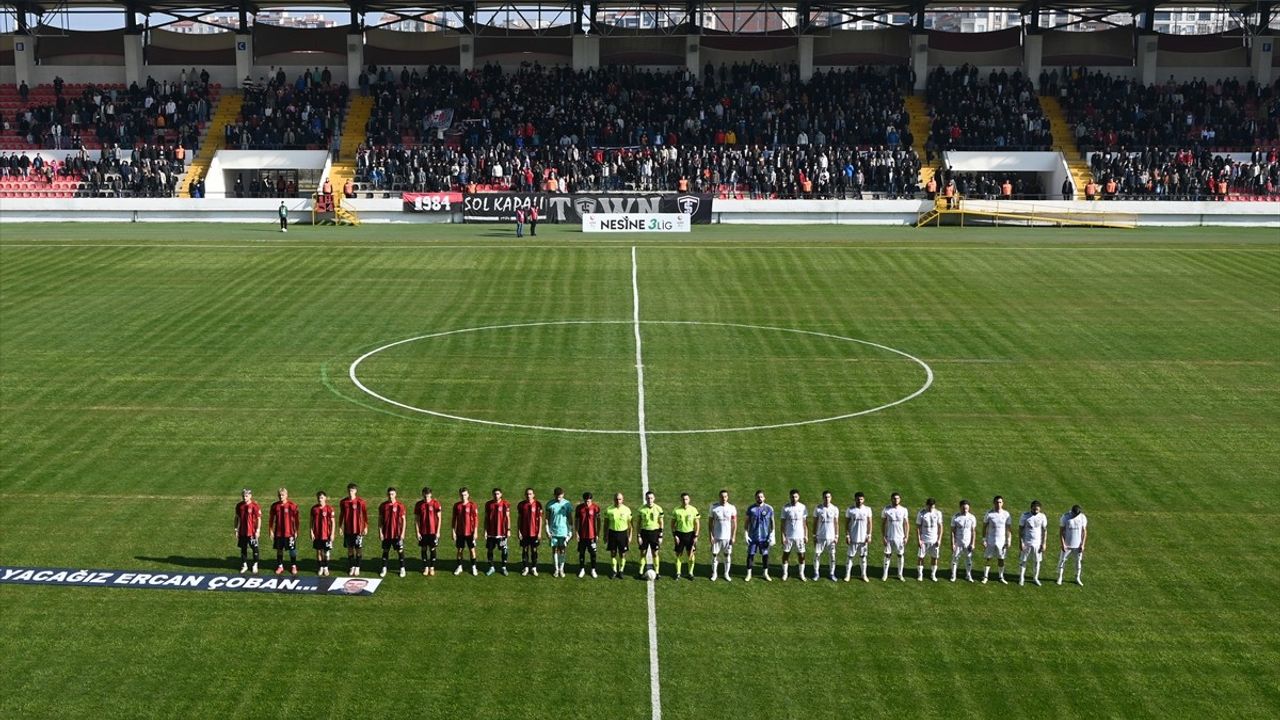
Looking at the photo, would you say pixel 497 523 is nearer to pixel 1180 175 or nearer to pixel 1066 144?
pixel 1180 175

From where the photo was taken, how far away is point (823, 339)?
35969 millimetres

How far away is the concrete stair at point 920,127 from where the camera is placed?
65.1 meters

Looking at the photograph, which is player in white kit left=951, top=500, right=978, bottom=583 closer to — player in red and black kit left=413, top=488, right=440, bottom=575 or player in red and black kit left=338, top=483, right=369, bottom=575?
player in red and black kit left=413, top=488, right=440, bottom=575

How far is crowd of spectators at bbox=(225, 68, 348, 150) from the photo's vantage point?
68.6 meters

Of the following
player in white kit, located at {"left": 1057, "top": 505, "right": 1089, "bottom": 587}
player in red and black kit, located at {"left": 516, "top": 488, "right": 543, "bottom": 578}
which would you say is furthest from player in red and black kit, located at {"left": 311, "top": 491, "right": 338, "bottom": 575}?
player in white kit, located at {"left": 1057, "top": 505, "right": 1089, "bottom": 587}

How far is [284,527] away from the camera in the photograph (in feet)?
61.8

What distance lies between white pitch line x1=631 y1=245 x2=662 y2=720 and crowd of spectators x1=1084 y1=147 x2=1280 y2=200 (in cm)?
2697

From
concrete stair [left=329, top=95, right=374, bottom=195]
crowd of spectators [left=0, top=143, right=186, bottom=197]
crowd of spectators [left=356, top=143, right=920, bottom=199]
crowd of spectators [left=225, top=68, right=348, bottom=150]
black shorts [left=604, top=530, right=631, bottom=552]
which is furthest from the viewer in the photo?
crowd of spectators [left=225, top=68, right=348, bottom=150]

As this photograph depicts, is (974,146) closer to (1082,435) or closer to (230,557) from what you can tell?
(1082,435)

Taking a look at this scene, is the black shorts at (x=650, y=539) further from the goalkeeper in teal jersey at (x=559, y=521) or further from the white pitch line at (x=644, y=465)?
the goalkeeper in teal jersey at (x=559, y=521)

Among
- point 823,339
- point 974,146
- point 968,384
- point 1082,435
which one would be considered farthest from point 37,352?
point 974,146

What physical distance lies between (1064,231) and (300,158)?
36.3 metres

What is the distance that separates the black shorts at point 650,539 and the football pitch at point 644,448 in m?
0.48

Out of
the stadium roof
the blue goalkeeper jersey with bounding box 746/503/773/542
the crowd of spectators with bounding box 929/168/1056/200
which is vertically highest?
the stadium roof
